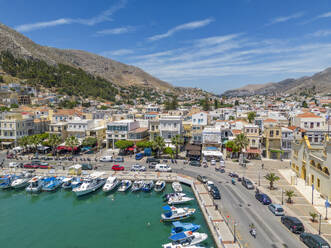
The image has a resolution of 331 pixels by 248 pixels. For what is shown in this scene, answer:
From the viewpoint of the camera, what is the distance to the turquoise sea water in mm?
29922

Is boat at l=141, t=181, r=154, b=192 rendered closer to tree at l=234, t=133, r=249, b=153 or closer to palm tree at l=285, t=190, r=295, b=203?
palm tree at l=285, t=190, r=295, b=203

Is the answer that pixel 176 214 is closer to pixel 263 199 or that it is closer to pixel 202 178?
pixel 202 178

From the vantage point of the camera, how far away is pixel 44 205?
134ft

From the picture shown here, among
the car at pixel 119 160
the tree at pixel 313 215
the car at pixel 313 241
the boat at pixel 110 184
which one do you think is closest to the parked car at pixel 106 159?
the car at pixel 119 160

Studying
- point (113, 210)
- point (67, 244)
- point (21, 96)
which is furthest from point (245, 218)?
point (21, 96)

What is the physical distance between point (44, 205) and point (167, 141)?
33988 millimetres

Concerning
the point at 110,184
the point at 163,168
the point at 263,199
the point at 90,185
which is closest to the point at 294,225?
the point at 263,199

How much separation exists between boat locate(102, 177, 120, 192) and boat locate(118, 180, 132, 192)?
1161 mm

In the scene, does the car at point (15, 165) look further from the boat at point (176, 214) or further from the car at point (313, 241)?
the car at point (313, 241)

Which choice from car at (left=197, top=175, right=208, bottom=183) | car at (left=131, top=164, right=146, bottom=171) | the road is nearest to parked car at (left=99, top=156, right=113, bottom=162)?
car at (left=131, top=164, right=146, bottom=171)

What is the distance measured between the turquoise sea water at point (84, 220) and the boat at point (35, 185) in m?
1.17

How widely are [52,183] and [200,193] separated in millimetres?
29718

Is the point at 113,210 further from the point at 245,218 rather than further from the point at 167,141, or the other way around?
the point at 167,141

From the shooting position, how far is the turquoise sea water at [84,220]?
2992 cm
